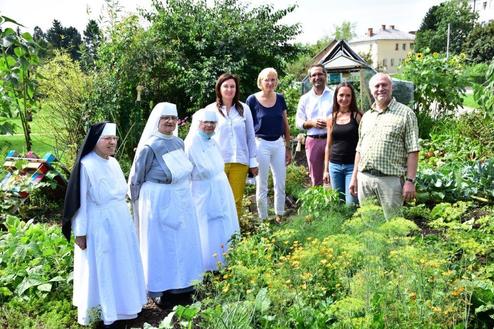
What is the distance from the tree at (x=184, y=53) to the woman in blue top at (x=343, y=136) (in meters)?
4.69

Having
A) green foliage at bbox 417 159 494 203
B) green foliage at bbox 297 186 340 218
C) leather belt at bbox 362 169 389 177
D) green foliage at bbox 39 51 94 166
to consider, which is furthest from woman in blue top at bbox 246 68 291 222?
green foliage at bbox 39 51 94 166

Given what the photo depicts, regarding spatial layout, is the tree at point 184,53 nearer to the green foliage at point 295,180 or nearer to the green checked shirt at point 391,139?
the green foliage at point 295,180

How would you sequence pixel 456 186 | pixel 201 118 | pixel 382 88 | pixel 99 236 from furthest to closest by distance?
pixel 456 186 < pixel 201 118 < pixel 382 88 < pixel 99 236

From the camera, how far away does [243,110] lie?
17.4 feet

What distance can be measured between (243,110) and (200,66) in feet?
16.3

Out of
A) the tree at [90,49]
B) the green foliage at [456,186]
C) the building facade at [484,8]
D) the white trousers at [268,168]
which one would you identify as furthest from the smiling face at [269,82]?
the building facade at [484,8]

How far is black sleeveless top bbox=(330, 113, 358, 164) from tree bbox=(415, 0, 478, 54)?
57.4 meters

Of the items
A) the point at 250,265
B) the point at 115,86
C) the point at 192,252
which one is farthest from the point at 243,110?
the point at 115,86

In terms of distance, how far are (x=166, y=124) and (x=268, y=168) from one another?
75.6 inches

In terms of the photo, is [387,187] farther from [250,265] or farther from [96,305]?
[96,305]

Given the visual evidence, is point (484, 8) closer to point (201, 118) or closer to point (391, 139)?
point (391, 139)

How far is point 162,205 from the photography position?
4195 millimetres

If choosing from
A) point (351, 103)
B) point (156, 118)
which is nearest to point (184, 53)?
point (351, 103)

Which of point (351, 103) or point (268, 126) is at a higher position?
point (351, 103)
